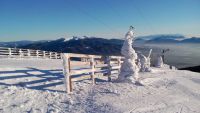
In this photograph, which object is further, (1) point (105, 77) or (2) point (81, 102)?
Result: (1) point (105, 77)

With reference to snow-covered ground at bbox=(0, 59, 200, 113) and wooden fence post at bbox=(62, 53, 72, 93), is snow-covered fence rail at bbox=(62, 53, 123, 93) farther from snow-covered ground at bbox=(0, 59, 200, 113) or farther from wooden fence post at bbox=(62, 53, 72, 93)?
snow-covered ground at bbox=(0, 59, 200, 113)

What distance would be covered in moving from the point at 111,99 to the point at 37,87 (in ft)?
10.6

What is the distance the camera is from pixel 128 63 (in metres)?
15.6

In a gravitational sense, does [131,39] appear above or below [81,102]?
above

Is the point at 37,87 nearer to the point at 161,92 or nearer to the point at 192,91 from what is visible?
the point at 161,92

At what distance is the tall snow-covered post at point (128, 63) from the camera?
599 inches

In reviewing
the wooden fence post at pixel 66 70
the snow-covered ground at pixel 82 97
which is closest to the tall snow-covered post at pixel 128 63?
the snow-covered ground at pixel 82 97

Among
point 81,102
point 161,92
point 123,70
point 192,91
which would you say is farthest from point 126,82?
point 81,102

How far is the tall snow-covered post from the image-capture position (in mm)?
15215

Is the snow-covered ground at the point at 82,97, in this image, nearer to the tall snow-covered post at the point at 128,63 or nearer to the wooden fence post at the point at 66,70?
the wooden fence post at the point at 66,70

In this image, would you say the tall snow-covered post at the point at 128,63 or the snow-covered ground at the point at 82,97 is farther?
the tall snow-covered post at the point at 128,63

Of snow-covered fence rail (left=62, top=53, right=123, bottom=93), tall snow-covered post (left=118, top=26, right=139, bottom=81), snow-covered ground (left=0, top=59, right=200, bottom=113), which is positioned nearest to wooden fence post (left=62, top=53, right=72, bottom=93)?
snow-covered fence rail (left=62, top=53, right=123, bottom=93)

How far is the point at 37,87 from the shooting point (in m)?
12.0

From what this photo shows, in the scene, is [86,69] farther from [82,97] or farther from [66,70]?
[82,97]
